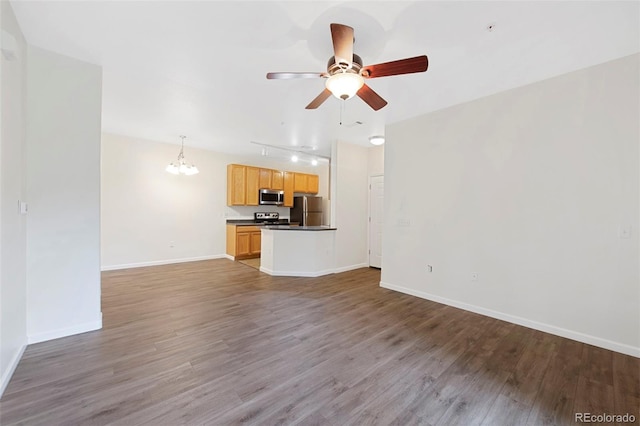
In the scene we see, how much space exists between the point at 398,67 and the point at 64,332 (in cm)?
391

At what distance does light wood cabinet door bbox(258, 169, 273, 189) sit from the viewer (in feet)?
23.0

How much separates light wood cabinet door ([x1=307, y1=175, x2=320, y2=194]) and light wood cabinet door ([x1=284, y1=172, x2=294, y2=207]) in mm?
608

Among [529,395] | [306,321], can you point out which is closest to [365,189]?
[306,321]

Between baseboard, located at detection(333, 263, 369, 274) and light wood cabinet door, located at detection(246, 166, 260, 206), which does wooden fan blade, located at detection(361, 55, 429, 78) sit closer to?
baseboard, located at detection(333, 263, 369, 274)

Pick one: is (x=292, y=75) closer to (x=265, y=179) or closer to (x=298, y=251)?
(x=298, y=251)

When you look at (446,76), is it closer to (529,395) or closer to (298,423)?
(529,395)

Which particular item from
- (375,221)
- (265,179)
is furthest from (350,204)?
(265,179)

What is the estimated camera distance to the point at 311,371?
2.04 meters

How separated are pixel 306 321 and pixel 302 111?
2.84m

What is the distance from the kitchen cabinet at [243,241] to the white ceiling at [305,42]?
3518 mm

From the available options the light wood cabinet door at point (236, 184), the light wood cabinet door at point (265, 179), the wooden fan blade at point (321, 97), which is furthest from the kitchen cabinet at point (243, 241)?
the wooden fan blade at point (321, 97)

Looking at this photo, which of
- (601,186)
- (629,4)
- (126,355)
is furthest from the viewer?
(601,186)

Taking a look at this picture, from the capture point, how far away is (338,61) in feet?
6.30

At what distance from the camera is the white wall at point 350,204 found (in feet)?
17.1
